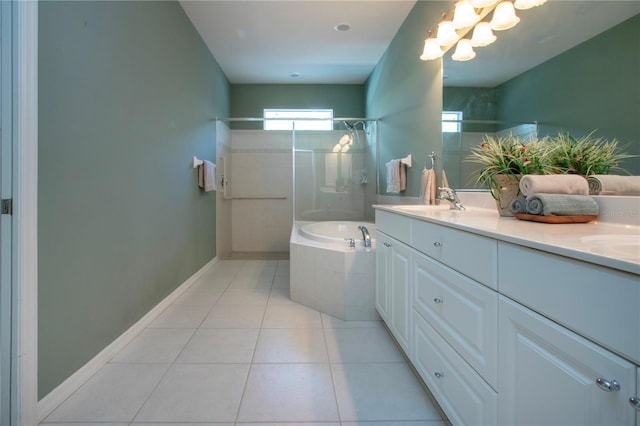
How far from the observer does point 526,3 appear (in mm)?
1420

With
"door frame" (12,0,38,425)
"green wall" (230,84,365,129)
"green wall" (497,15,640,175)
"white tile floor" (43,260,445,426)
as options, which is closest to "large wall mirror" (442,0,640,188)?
"green wall" (497,15,640,175)

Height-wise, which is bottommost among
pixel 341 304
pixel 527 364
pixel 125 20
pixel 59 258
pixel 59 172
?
pixel 341 304

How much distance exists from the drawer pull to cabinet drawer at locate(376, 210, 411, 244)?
95 cm

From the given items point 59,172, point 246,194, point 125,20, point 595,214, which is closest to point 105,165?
point 59,172

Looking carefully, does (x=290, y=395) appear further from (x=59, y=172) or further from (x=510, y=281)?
(x=59, y=172)

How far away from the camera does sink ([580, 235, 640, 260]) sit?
522 mm

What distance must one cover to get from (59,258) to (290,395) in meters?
1.18

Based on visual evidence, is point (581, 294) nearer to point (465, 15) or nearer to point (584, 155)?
point (584, 155)

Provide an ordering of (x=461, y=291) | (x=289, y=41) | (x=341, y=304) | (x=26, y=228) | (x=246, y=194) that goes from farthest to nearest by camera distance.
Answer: (x=246, y=194)
(x=289, y=41)
(x=341, y=304)
(x=26, y=228)
(x=461, y=291)

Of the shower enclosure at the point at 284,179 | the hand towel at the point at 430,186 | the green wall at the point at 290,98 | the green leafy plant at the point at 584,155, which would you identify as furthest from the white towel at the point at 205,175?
the green leafy plant at the point at 584,155

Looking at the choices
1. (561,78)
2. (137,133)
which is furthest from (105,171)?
(561,78)

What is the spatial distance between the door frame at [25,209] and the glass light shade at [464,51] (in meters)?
2.13

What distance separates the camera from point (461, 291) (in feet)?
3.21

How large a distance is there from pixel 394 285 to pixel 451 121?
3.86ft
